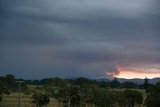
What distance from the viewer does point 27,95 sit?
102625mm

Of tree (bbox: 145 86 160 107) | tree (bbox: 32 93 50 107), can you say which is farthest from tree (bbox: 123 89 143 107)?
tree (bbox: 32 93 50 107)

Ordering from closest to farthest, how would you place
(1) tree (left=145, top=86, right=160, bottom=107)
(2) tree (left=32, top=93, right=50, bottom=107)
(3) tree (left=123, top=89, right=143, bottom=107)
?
(1) tree (left=145, top=86, right=160, bottom=107) < (2) tree (left=32, top=93, right=50, bottom=107) < (3) tree (left=123, top=89, right=143, bottom=107)

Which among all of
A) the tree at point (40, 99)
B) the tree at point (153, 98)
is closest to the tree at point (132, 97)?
the tree at point (153, 98)

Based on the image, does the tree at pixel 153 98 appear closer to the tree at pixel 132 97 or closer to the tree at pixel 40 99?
the tree at pixel 132 97

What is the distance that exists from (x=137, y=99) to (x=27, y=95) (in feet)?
110

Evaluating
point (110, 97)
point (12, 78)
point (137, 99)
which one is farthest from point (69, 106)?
Answer: point (12, 78)

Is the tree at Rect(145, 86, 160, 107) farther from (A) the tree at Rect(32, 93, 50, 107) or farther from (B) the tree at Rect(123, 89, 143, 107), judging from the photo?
(A) the tree at Rect(32, 93, 50, 107)

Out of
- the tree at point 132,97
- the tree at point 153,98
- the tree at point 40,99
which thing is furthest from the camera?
the tree at point 132,97

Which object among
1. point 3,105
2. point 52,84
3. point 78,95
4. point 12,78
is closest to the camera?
point 3,105

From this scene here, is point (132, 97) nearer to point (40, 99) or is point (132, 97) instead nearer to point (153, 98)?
point (153, 98)

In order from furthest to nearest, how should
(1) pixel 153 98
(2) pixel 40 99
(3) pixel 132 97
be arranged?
1. (3) pixel 132 97
2. (2) pixel 40 99
3. (1) pixel 153 98

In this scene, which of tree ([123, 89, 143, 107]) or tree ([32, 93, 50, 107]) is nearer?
tree ([32, 93, 50, 107])

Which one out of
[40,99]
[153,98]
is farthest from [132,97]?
[40,99]

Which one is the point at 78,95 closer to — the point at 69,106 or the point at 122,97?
the point at 69,106
